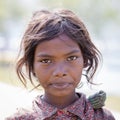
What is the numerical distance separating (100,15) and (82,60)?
14.5m

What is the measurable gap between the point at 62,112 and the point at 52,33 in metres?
0.35

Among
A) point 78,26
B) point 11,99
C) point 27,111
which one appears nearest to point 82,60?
point 78,26

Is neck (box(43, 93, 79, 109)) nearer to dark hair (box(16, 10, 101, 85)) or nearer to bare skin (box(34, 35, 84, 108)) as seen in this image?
bare skin (box(34, 35, 84, 108))

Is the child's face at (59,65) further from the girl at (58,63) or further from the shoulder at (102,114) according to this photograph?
the shoulder at (102,114)

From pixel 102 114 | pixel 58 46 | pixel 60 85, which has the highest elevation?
pixel 58 46

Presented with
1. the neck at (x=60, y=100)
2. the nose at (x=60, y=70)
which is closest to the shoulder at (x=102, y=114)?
the neck at (x=60, y=100)

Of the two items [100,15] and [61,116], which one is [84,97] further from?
[100,15]

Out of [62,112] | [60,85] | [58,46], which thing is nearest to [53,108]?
[62,112]

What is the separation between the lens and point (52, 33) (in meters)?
1.87

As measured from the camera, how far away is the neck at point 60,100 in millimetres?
1943

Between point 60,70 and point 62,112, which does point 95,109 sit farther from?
point 60,70

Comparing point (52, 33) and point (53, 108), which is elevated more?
point (52, 33)

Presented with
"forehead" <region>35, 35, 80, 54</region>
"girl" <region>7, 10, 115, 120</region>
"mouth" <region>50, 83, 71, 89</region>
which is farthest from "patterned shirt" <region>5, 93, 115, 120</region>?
"forehead" <region>35, 35, 80, 54</region>

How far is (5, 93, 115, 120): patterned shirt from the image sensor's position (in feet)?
6.17
